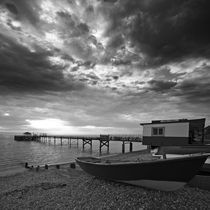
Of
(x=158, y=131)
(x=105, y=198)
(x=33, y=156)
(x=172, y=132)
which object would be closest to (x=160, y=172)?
(x=105, y=198)

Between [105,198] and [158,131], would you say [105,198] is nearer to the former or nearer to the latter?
[105,198]

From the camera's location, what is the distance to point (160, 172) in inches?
266

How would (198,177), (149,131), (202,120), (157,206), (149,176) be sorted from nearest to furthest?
1. (157,206)
2. (149,176)
3. (198,177)
4. (202,120)
5. (149,131)

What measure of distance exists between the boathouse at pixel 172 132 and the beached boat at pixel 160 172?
33.9ft

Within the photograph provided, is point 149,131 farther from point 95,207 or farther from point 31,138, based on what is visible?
point 31,138

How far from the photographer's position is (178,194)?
7.12 m

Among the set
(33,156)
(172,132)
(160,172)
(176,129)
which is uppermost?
(176,129)

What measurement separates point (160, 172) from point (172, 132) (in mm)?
10994

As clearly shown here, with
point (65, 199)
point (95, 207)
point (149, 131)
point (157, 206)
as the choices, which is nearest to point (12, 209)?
point (65, 199)

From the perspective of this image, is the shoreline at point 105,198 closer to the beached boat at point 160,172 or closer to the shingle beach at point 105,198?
the shingle beach at point 105,198

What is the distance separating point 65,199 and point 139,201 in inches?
142

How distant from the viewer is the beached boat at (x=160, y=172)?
249 inches

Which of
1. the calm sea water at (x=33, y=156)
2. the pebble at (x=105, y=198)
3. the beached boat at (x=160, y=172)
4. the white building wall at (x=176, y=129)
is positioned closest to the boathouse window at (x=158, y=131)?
the white building wall at (x=176, y=129)

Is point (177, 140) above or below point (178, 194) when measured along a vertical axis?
above
